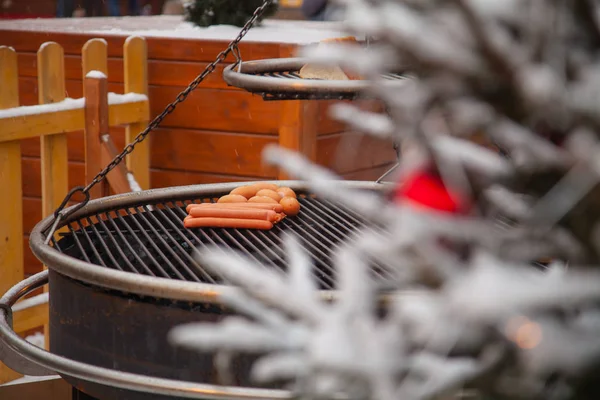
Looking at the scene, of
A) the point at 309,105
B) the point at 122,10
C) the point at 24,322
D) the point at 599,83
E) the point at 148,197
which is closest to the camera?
the point at 599,83

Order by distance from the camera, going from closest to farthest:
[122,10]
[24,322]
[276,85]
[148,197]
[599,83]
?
[599,83], [276,85], [148,197], [24,322], [122,10]

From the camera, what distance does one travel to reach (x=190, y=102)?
3754mm

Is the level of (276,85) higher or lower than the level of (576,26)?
lower

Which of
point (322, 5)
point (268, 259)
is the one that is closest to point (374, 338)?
point (268, 259)

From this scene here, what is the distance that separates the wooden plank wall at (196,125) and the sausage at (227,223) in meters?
1.49

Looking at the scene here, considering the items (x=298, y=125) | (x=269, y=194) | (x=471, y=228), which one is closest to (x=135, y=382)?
(x=269, y=194)

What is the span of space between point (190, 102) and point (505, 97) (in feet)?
10.7

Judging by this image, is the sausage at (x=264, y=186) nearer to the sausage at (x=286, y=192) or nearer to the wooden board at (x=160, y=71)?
the sausage at (x=286, y=192)

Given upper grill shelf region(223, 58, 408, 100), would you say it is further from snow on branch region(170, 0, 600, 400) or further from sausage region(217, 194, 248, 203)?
snow on branch region(170, 0, 600, 400)

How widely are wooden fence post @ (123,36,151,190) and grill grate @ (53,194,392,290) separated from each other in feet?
4.33

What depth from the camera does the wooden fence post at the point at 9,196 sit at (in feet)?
10.2

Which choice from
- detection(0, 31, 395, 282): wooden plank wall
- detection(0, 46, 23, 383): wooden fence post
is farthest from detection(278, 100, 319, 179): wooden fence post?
detection(0, 46, 23, 383): wooden fence post

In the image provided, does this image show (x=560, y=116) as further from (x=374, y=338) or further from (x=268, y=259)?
(x=268, y=259)

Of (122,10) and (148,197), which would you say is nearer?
(148,197)
